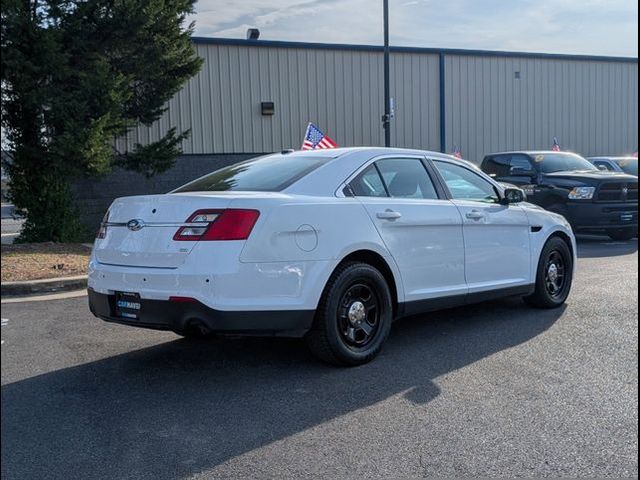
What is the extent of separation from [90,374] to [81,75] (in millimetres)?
8062

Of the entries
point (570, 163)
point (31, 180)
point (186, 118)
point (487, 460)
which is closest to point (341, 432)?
point (487, 460)

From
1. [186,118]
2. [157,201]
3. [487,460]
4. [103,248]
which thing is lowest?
[487,460]

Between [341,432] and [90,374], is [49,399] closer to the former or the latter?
[90,374]

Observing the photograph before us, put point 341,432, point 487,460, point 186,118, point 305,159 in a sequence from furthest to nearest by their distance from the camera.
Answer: point 186,118
point 305,159
point 341,432
point 487,460

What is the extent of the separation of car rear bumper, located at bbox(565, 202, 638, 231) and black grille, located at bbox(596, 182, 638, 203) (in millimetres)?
105

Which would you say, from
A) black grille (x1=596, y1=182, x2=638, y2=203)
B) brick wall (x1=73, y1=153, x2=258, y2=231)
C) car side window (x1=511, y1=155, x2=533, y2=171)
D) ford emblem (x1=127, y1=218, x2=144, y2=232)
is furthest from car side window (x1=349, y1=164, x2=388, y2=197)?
brick wall (x1=73, y1=153, x2=258, y2=231)

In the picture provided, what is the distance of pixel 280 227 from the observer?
4.81 metres

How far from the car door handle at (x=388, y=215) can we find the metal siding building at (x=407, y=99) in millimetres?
13073

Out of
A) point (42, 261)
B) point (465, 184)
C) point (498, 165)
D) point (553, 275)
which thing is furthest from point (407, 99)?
point (465, 184)

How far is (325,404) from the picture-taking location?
4.54m

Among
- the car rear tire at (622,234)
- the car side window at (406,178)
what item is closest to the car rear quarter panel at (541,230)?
the car side window at (406,178)

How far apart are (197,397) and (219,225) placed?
3.68 feet

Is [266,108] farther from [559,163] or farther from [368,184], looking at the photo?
[368,184]

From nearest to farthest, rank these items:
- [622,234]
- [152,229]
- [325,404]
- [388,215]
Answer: [325,404], [152,229], [388,215], [622,234]
